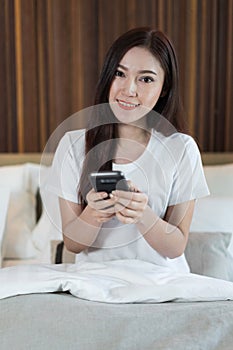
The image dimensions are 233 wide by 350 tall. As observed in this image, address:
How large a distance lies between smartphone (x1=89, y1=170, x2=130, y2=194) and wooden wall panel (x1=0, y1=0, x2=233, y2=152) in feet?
4.46

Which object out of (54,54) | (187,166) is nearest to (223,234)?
(187,166)

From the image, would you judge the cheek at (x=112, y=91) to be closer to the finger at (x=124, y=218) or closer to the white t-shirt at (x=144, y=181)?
the white t-shirt at (x=144, y=181)

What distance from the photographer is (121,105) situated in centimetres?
156

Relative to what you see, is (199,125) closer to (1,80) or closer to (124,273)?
(1,80)

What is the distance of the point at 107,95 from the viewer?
1629 mm

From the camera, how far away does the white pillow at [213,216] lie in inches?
84.4

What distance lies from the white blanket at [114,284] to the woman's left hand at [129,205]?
0.16 m

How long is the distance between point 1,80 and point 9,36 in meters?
0.20

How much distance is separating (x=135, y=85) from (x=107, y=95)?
96 mm

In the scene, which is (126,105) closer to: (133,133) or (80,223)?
(133,133)

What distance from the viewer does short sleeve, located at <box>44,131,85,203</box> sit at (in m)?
1.65

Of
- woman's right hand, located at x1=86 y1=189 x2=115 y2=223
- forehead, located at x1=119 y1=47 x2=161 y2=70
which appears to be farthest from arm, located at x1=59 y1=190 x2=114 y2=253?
forehead, located at x1=119 y1=47 x2=161 y2=70

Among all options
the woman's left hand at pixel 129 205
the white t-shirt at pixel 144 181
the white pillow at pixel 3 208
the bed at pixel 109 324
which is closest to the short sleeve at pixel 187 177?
the white t-shirt at pixel 144 181

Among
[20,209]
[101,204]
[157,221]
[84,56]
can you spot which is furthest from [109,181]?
[84,56]
